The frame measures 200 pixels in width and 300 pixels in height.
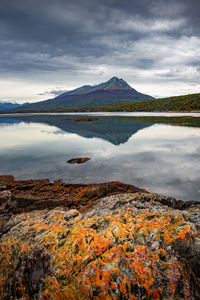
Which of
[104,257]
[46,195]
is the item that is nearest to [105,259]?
[104,257]

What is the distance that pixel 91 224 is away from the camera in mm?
4809

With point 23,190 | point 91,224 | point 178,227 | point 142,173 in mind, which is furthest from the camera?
point 142,173

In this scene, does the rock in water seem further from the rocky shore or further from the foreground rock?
the foreground rock

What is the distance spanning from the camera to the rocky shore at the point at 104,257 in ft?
10.3

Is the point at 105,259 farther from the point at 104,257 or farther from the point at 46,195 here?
the point at 46,195

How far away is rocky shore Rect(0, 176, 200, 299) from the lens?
3.15 metres

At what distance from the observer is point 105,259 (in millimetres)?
3555

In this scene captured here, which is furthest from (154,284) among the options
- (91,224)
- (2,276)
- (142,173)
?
(142,173)

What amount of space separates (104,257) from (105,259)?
6 centimetres

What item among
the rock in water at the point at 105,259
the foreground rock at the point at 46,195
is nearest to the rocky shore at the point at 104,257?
the rock in water at the point at 105,259

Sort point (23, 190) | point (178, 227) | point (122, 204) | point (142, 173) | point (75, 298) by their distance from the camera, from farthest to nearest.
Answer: point (142, 173) → point (23, 190) → point (122, 204) → point (178, 227) → point (75, 298)

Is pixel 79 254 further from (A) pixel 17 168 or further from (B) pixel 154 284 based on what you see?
(A) pixel 17 168

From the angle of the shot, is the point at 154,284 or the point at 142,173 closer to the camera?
the point at 154,284

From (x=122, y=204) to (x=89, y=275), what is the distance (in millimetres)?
3345
